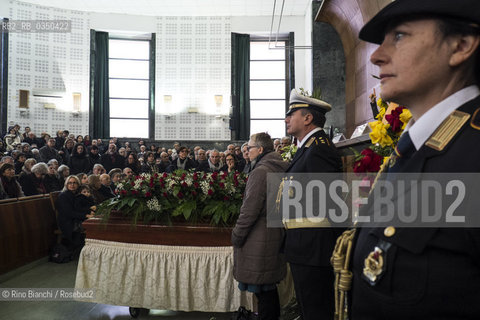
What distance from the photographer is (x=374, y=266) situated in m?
0.75

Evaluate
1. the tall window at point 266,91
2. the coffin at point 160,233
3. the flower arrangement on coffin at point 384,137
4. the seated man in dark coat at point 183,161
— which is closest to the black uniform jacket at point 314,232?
the flower arrangement on coffin at point 384,137

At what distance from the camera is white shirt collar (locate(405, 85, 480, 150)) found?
30.0 inches

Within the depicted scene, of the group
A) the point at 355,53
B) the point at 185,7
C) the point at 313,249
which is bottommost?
the point at 313,249

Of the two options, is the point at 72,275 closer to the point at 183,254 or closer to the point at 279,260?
the point at 183,254

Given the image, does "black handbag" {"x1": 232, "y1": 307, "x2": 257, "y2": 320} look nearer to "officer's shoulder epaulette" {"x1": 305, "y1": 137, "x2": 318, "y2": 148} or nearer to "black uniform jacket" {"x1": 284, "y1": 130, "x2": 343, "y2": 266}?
"black uniform jacket" {"x1": 284, "y1": 130, "x2": 343, "y2": 266}

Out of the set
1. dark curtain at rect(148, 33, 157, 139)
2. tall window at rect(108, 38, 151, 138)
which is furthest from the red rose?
tall window at rect(108, 38, 151, 138)

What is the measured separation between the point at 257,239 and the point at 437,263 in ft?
5.89

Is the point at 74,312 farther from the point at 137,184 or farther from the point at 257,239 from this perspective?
the point at 257,239

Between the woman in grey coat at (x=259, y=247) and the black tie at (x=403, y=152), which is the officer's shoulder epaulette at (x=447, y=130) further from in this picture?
the woman in grey coat at (x=259, y=247)

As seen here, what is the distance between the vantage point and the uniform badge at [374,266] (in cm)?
74

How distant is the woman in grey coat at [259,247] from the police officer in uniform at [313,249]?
1.39ft

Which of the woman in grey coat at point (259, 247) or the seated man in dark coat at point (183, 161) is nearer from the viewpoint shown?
the woman in grey coat at point (259, 247)

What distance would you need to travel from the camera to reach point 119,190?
3240 mm

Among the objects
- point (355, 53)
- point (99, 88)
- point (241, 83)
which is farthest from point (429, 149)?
point (99, 88)
